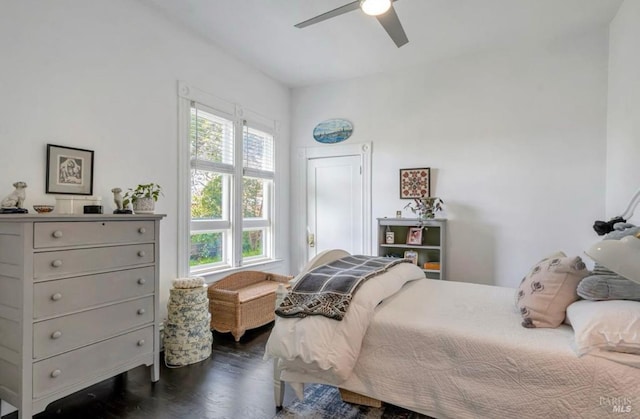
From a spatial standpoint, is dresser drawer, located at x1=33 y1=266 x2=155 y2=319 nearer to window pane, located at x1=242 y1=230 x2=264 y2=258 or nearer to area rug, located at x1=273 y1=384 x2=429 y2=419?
area rug, located at x1=273 y1=384 x2=429 y2=419

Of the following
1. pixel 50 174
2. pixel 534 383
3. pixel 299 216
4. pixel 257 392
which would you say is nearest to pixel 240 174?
pixel 299 216

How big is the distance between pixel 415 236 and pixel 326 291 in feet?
7.20

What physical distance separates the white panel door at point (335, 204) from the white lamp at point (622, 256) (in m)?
3.37

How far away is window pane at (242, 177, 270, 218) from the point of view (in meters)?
4.09

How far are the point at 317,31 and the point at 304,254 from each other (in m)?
2.72

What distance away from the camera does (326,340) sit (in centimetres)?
176

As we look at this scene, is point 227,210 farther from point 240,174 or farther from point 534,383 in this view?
point 534,383

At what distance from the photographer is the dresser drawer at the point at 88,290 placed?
74.8 inches

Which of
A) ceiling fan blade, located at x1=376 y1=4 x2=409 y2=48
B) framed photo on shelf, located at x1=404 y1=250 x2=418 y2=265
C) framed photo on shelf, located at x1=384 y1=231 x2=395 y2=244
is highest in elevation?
ceiling fan blade, located at x1=376 y1=4 x2=409 y2=48

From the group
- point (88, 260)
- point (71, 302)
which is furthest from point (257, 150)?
point (71, 302)

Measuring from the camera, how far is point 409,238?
3.92m

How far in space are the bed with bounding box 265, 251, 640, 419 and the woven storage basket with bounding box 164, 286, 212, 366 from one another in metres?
1.01

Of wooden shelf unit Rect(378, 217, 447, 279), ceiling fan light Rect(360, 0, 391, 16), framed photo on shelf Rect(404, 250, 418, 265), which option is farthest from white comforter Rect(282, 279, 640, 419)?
ceiling fan light Rect(360, 0, 391, 16)

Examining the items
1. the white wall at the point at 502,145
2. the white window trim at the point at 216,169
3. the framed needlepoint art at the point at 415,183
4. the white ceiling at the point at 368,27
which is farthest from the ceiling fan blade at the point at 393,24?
the white window trim at the point at 216,169
